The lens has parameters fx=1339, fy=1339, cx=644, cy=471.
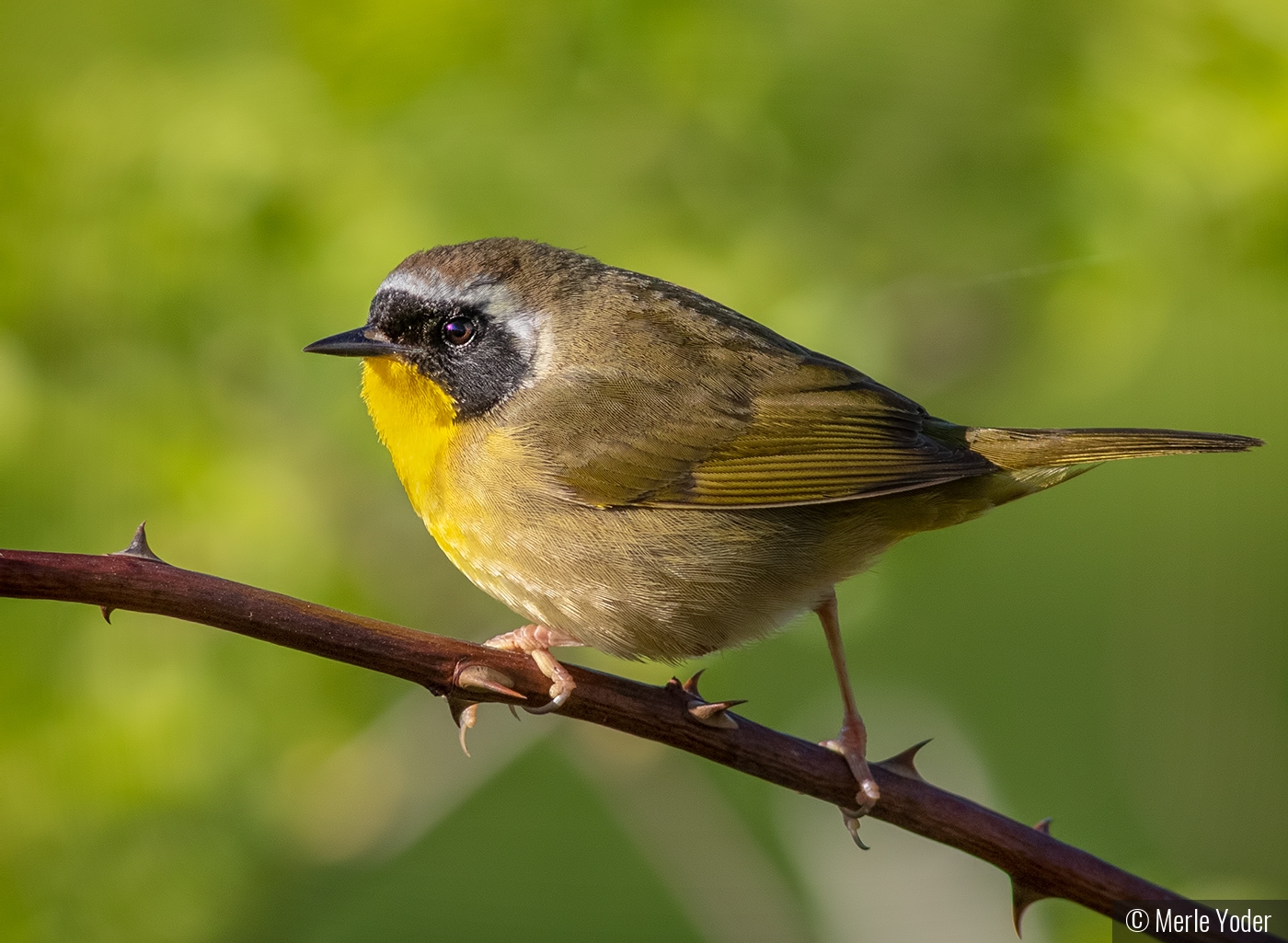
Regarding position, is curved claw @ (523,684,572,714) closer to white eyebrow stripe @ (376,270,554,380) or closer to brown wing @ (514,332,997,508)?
brown wing @ (514,332,997,508)

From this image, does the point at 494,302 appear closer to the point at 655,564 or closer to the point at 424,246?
the point at 424,246

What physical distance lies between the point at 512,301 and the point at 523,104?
58 cm

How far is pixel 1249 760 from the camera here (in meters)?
4.91

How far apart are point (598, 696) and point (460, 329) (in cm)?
147

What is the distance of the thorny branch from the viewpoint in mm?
2254

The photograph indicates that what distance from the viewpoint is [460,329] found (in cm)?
395

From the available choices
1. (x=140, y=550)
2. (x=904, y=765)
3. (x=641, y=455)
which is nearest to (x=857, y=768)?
(x=904, y=765)

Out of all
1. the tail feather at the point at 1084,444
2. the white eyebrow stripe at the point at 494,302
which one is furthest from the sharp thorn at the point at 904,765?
the white eyebrow stripe at the point at 494,302

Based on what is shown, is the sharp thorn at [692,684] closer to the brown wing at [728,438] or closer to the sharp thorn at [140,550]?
the brown wing at [728,438]

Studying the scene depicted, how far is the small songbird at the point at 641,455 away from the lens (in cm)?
374

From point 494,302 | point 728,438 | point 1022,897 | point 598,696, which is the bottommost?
point 1022,897

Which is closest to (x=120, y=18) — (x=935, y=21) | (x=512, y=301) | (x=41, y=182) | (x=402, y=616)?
(x=41, y=182)

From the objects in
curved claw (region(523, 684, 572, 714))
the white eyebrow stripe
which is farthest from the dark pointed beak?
curved claw (region(523, 684, 572, 714))

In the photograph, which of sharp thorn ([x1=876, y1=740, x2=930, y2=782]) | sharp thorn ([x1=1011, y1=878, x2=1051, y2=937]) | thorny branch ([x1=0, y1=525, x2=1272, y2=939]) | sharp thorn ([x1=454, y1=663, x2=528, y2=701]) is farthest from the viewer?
sharp thorn ([x1=876, y1=740, x2=930, y2=782])
